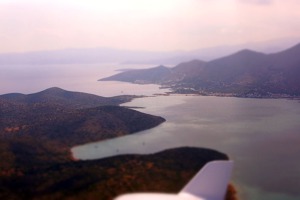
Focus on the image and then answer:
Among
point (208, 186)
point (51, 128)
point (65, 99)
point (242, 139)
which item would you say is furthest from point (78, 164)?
point (65, 99)

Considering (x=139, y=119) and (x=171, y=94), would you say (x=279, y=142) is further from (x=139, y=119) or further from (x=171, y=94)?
(x=171, y=94)

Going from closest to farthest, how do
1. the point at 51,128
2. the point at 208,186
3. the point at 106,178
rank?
the point at 208,186 → the point at 106,178 → the point at 51,128

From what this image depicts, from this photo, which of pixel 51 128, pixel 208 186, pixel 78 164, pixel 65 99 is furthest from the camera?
pixel 65 99

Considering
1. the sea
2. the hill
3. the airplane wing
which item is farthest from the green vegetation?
the airplane wing

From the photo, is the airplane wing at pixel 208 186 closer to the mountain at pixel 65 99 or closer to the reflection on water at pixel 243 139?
the reflection on water at pixel 243 139

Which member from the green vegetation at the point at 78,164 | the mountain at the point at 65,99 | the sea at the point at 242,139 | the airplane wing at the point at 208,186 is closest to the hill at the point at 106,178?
the green vegetation at the point at 78,164

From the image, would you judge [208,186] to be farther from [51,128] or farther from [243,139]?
[51,128]

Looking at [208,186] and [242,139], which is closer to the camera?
[208,186]

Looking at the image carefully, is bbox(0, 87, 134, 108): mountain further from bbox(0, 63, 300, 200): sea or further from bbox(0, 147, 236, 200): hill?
bbox(0, 147, 236, 200): hill
